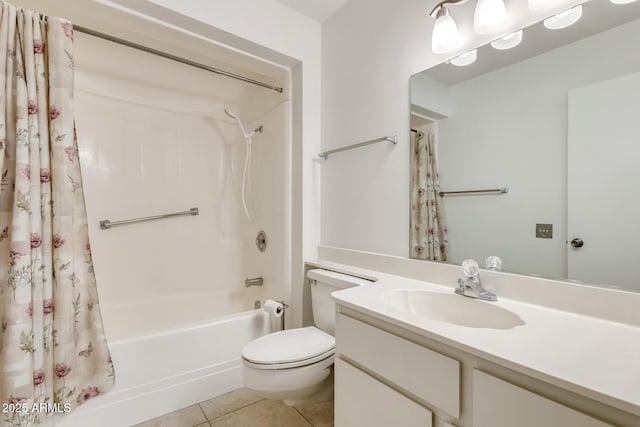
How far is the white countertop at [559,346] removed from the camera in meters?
0.51

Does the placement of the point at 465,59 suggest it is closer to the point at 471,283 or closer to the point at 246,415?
the point at 471,283

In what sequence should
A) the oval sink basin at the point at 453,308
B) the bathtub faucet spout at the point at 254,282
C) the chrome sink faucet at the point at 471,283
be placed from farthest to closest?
the bathtub faucet spout at the point at 254,282 → the chrome sink faucet at the point at 471,283 → the oval sink basin at the point at 453,308

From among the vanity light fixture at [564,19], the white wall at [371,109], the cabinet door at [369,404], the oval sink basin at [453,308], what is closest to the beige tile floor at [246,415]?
the cabinet door at [369,404]

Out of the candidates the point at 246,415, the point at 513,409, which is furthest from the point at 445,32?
the point at 246,415

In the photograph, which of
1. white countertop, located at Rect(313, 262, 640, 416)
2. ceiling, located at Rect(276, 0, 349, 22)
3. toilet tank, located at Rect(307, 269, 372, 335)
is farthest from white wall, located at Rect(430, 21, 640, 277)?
ceiling, located at Rect(276, 0, 349, 22)

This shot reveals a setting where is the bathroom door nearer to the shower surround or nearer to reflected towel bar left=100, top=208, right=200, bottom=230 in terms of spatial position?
the shower surround

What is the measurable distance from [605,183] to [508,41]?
2.06ft

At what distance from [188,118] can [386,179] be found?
1.85 meters

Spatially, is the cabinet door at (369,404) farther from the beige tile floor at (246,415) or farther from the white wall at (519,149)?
the white wall at (519,149)

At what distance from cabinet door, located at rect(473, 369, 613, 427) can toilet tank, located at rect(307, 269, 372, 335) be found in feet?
2.70

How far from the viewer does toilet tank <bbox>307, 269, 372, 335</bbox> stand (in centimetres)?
151

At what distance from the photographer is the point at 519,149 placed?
1.08 meters

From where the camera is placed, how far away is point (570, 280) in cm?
95

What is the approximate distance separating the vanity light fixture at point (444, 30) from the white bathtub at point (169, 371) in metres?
1.74
